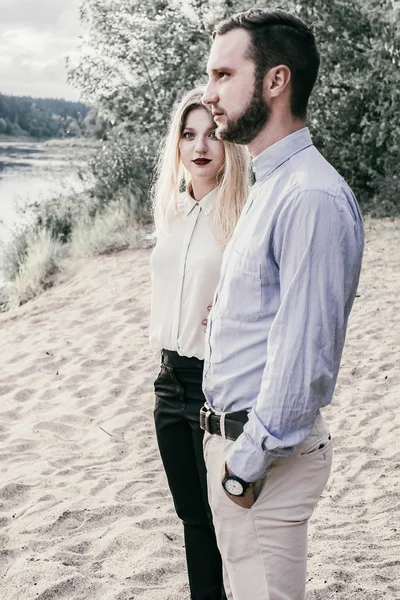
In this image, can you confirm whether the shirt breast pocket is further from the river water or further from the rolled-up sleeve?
the river water

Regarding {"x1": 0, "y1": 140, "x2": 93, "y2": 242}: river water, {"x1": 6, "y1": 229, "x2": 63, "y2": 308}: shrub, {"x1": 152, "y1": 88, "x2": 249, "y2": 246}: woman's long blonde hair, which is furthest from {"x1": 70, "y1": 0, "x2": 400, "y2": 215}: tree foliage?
{"x1": 152, "y1": 88, "x2": 249, "y2": 246}: woman's long blonde hair

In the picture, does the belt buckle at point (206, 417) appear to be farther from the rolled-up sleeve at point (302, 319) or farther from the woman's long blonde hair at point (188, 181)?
the woman's long blonde hair at point (188, 181)

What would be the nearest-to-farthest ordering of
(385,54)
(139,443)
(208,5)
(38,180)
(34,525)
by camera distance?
(34,525) → (139,443) → (385,54) → (208,5) → (38,180)

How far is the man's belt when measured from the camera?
1953 mm

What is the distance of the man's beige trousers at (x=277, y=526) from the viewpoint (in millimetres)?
1917

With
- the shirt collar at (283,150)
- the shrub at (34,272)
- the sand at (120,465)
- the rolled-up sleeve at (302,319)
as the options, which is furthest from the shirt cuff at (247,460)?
the shrub at (34,272)

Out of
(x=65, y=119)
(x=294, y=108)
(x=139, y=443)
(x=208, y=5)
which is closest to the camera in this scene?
(x=294, y=108)

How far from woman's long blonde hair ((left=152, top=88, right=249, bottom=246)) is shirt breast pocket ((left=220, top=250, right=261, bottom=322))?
0.87 metres

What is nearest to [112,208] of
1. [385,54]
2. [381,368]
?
[385,54]

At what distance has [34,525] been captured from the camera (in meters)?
4.13

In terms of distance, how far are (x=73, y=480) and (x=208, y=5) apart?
990 centimetres

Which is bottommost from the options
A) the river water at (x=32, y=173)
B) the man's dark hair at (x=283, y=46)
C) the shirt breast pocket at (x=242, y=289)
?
the river water at (x=32, y=173)

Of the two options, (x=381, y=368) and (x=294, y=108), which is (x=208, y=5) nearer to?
(x=381, y=368)

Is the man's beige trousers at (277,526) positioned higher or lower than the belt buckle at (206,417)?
lower
